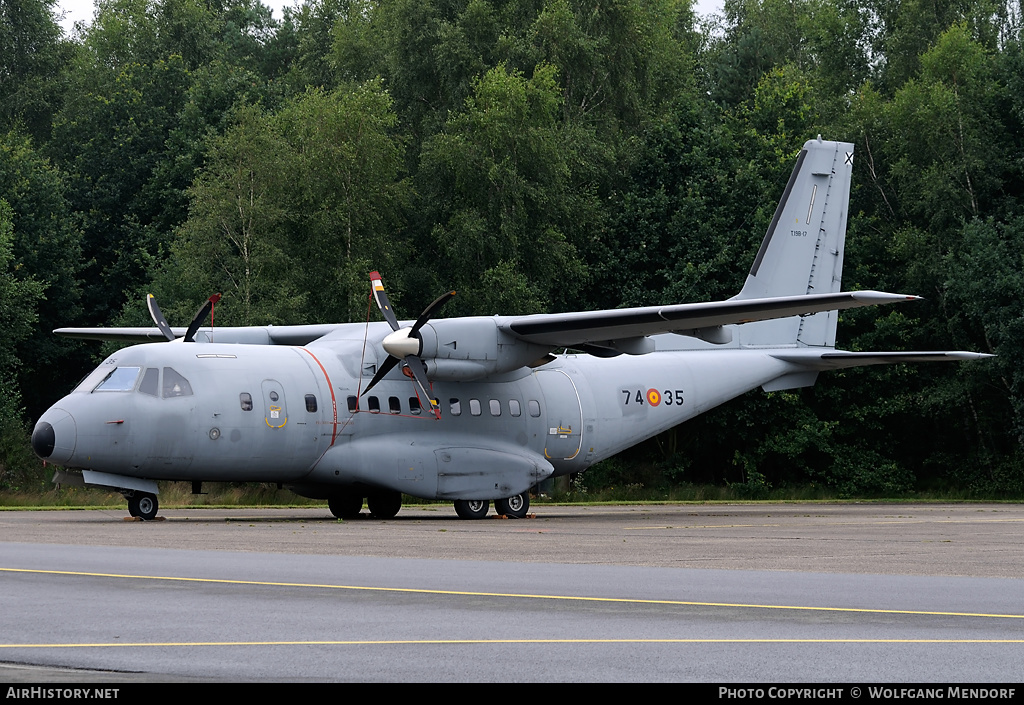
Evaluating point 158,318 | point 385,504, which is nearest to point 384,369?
point 385,504

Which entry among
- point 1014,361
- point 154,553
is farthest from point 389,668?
point 1014,361

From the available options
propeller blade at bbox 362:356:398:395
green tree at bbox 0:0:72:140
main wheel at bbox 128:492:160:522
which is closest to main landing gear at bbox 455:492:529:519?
propeller blade at bbox 362:356:398:395

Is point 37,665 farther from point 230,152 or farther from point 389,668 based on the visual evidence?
point 230,152

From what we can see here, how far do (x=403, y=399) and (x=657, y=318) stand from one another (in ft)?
16.1

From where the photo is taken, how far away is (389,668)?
6.46 meters

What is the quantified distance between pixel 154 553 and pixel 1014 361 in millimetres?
31737

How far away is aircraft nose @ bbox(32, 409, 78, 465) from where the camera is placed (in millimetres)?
20938

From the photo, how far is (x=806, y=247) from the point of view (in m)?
31.0

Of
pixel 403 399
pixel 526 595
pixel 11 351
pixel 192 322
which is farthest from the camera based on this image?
pixel 11 351

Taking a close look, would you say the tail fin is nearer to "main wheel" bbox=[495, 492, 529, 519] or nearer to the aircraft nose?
"main wheel" bbox=[495, 492, 529, 519]

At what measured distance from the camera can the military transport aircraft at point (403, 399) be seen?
21.8m

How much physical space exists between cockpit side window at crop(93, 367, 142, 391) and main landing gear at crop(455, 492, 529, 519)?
6.40 meters

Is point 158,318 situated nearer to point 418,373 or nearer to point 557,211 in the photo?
point 418,373

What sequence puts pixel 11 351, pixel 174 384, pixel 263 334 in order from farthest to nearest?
pixel 11 351 → pixel 263 334 → pixel 174 384
